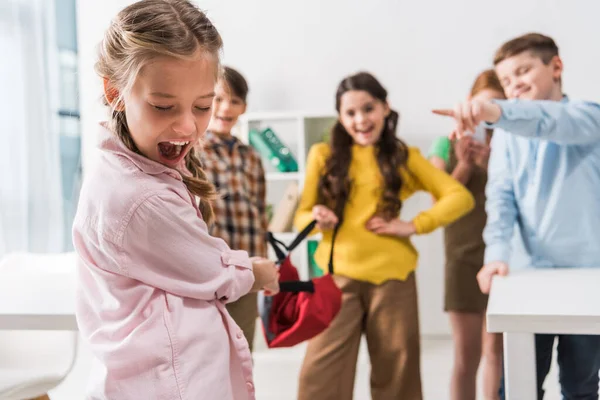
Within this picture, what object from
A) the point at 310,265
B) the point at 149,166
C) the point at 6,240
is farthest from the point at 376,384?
the point at 6,240

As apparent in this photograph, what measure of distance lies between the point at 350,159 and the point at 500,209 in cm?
59

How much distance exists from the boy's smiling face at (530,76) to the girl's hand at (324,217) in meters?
0.63

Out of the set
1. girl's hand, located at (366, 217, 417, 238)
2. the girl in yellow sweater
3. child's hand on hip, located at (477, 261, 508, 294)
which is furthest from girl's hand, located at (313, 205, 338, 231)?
child's hand on hip, located at (477, 261, 508, 294)

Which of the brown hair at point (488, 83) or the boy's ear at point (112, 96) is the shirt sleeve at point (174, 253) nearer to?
the boy's ear at point (112, 96)

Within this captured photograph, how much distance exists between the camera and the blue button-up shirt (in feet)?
5.81

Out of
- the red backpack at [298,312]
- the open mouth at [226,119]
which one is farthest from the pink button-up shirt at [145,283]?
the open mouth at [226,119]

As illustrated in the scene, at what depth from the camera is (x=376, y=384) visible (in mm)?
2240

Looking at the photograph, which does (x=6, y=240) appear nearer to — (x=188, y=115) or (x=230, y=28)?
(x=230, y=28)

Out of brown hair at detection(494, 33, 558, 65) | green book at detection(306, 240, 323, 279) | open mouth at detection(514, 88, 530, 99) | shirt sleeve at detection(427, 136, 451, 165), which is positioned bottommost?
green book at detection(306, 240, 323, 279)

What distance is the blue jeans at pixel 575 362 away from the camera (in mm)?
1795

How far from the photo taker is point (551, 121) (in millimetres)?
1721

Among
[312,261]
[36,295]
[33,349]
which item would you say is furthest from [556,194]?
[312,261]

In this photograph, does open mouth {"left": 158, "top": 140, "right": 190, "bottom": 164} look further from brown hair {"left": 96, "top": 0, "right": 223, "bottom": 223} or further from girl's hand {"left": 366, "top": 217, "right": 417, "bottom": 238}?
girl's hand {"left": 366, "top": 217, "right": 417, "bottom": 238}

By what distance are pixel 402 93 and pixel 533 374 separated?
10.2 ft
